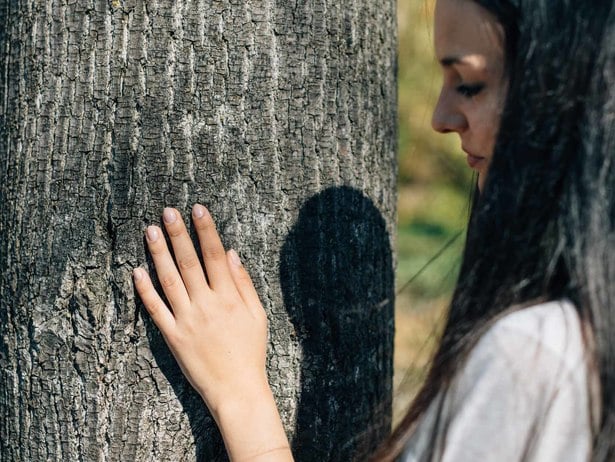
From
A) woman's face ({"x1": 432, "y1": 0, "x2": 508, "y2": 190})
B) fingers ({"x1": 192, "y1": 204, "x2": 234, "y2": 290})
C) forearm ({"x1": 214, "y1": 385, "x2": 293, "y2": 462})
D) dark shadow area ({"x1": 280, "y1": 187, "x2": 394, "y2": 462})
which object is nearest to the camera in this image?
woman's face ({"x1": 432, "y1": 0, "x2": 508, "y2": 190})

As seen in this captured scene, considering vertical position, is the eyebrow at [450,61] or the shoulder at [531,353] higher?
the eyebrow at [450,61]

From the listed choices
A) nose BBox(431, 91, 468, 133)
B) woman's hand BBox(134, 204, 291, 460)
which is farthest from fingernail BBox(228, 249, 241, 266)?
Answer: nose BBox(431, 91, 468, 133)

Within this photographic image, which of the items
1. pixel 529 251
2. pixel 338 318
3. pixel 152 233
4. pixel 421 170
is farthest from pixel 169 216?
pixel 421 170

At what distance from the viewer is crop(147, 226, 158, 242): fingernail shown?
1.67m

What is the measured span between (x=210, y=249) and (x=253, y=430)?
0.36 metres

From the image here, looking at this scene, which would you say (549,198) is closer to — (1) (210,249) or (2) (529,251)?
(2) (529,251)

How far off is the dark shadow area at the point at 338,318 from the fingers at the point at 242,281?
8 cm

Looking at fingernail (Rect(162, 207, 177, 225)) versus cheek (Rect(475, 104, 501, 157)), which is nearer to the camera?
cheek (Rect(475, 104, 501, 157))

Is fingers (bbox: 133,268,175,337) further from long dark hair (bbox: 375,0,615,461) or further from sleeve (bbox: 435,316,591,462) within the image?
sleeve (bbox: 435,316,591,462)

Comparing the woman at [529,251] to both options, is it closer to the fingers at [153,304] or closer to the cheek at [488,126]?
the cheek at [488,126]

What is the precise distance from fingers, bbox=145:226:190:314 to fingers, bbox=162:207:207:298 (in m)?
0.01

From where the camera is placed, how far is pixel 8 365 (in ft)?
5.86

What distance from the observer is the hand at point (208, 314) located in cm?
163

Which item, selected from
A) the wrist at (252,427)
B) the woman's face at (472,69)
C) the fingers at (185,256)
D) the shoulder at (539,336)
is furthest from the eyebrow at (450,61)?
the wrist at (252,427)
